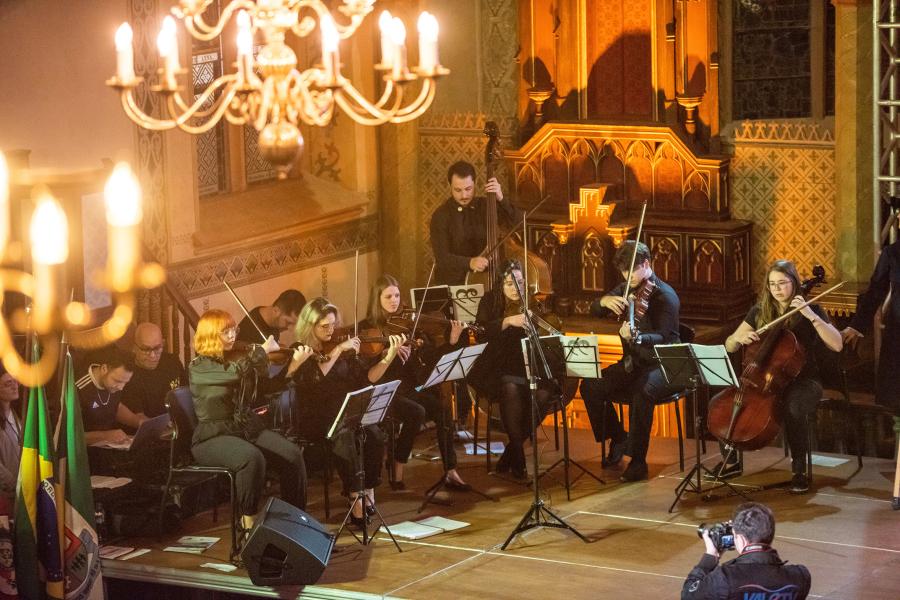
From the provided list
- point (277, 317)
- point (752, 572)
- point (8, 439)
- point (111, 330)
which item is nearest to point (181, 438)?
point (8, 439)

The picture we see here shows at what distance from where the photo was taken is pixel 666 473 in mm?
9070

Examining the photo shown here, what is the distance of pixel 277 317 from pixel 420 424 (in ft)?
5.21

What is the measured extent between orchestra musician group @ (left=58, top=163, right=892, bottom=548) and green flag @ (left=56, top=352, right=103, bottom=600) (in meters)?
0.58

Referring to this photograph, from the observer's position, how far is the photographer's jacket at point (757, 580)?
584 cm

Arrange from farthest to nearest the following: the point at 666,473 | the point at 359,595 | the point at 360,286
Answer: the point at 360,286 → the point at 666,473 → the point at 359,595

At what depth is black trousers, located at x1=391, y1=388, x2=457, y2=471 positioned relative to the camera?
28.9 ft

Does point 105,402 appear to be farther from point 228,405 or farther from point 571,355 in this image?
point 571,355

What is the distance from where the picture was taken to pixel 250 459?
795cm

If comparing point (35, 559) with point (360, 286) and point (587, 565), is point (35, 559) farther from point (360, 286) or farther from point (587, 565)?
point (360, 286)

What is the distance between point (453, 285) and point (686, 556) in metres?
2.95

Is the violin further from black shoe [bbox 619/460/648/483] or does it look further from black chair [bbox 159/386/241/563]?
black shoe [bbox 619/460/648/483]

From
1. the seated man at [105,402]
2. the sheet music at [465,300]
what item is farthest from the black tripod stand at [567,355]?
the seated man at [105,402]

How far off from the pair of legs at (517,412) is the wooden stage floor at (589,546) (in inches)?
6.5

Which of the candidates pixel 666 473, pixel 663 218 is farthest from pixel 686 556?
pixel 663 218
